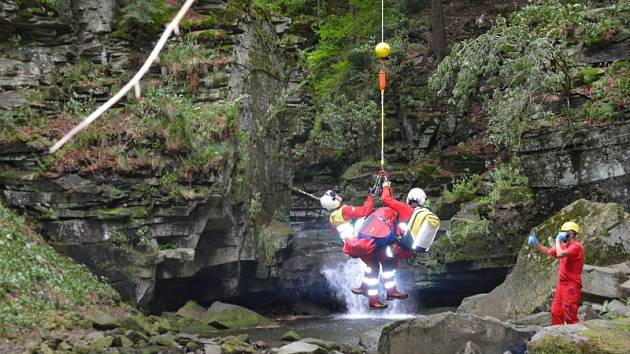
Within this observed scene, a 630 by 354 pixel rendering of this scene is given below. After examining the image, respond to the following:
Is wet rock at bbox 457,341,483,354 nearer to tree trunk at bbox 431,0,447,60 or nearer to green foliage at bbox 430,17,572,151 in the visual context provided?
green foliage at bbox 430,17,572,151

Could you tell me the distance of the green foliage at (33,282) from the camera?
11242 mm

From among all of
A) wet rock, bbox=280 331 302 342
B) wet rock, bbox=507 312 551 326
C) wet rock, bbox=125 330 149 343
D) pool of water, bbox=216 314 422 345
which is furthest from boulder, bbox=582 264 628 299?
wet rock, bbox=125 330 149 343

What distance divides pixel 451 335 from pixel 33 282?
→ 27.1 feet

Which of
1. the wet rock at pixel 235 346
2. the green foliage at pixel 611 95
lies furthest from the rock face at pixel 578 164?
the wet rock at pixel 235 346

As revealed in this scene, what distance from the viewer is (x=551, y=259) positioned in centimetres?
1202

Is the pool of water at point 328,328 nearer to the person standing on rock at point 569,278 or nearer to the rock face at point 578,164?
the rock face at point 578,164

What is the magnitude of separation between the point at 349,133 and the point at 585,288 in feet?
50.4

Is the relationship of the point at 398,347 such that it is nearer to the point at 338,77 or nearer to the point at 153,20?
the point at 153,20

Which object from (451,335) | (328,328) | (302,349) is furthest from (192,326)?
(451,335)

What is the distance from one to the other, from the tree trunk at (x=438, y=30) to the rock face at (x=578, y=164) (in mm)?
10178

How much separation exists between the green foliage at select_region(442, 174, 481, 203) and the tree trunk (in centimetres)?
619

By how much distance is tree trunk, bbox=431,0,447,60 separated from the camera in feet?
77.6

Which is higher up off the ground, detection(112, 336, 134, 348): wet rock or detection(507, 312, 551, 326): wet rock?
detection(507, 312, 551, 326): wet rock

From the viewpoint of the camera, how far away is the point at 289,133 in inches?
826
